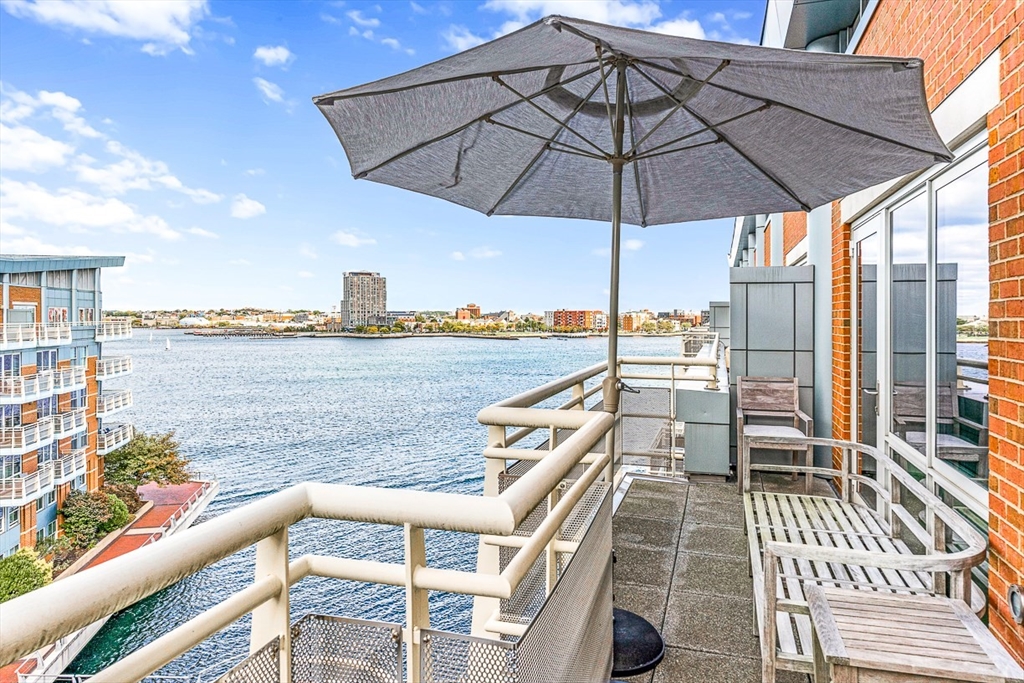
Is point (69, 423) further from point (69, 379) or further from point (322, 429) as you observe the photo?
point (322, 429)

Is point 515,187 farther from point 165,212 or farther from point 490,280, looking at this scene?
point 165,212

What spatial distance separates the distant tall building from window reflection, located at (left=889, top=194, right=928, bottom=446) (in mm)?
36676

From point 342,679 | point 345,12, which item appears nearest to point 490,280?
point 345,12

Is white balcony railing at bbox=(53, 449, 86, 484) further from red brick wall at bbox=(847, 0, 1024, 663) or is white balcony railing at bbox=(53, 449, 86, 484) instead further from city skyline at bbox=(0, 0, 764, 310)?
red brick wall at bbox=(847, 0, 1024, 663)

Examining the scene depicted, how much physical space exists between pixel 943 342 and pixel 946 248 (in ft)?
1.39

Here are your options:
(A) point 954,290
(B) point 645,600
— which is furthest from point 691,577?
(A) point 954,290

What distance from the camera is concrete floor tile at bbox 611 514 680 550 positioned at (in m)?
3.58

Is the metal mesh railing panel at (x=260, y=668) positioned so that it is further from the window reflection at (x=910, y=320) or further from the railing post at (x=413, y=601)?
the window reflection at (x=910, y=320)

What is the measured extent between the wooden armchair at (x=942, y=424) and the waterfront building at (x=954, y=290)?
0.04 feet

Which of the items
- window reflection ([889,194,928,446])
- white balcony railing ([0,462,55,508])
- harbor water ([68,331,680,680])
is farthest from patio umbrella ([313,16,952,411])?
white balcony railing ([0,462,55,508])

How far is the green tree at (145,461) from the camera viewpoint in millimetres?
30984

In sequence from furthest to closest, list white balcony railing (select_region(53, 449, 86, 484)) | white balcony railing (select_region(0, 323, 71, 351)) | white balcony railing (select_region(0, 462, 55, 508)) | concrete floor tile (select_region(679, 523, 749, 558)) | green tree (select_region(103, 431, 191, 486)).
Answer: green tree (select_region(103, 431, 191, 486)) < white balcony railing (select_region(53, 449, 86, 484)) < white balcony railing (select_region(0, 462, 55, 508)) < white balcony railing (select_region(0, 323, 71, 351)) < concrete floor tile (select_region(679, 523, 749, 558))

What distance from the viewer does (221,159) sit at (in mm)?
54906

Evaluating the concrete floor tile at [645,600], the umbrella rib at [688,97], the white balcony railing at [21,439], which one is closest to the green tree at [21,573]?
the white balcony railing at [21,439]
